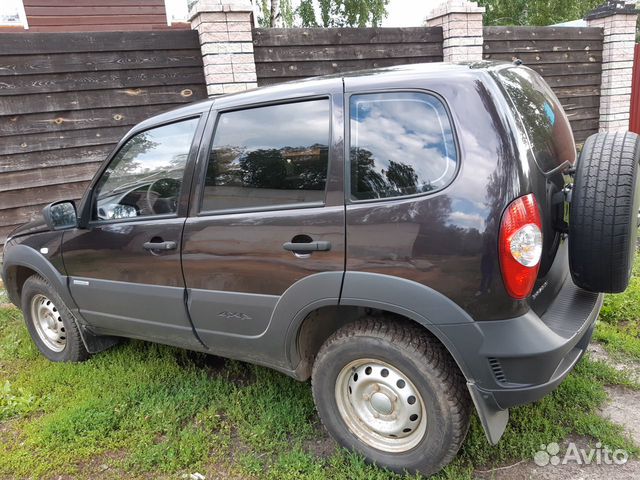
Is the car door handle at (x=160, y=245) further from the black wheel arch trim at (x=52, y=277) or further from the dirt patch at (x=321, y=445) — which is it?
the dirt patch at (x=321, y=445)

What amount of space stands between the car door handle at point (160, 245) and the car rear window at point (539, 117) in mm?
1824

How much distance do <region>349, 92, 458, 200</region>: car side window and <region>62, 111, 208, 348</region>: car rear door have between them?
98cm

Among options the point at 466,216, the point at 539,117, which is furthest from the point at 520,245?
the point at 539,117

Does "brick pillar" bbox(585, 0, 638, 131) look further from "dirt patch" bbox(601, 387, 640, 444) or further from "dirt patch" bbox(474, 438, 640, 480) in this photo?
"dirt patch" bbox(474, 438, 640, 480)

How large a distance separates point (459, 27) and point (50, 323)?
6.20m

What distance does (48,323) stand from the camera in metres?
3.71

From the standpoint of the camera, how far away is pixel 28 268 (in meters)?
3.59

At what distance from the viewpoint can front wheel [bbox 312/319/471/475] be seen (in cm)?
208

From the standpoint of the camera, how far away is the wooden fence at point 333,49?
6039 millimetres

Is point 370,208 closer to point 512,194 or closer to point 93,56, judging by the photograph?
point 512,194

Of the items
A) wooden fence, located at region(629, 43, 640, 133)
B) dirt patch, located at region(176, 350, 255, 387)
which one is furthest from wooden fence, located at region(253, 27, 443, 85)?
wooden fence, located at region(629, 43, 640, 133)

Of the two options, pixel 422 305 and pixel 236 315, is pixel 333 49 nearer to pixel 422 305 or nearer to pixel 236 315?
pixel 236 315

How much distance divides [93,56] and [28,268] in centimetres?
290

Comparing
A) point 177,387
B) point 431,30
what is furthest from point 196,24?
point 177,387
